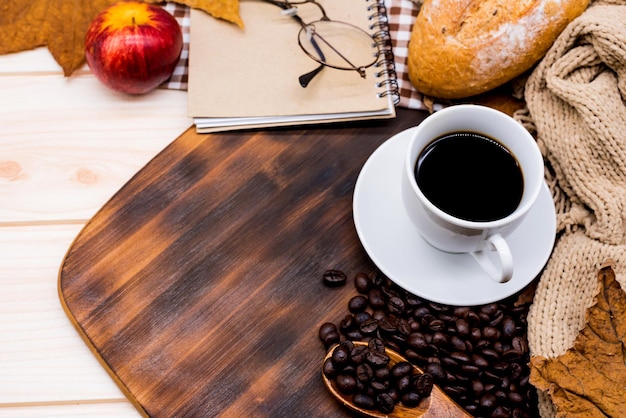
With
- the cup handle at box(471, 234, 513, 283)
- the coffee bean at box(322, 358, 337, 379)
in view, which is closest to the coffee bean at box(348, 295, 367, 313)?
the coffee bean at box(322, 358, 337, 379)

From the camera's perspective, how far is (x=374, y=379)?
1083mm

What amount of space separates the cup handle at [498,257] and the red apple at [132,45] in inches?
28.3

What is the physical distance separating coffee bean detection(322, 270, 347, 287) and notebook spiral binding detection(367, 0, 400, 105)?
0.37 metres

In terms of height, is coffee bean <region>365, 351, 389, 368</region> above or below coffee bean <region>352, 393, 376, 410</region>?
above

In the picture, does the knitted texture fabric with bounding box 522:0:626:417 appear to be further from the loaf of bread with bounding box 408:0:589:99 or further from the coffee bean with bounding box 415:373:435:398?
the coffee bean with bounding box 415:373:435:398

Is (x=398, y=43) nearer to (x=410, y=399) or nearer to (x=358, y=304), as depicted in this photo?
(x=358, y=304)

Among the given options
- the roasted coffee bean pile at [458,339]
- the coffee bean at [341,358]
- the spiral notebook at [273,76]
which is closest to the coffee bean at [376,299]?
the roasted coffee bean pile at [458,339]

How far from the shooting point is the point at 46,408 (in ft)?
3.76

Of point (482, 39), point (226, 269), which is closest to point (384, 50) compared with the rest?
point (482, 39)

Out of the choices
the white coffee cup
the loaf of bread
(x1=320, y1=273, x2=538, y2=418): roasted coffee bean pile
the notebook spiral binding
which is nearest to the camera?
the white coffee cup

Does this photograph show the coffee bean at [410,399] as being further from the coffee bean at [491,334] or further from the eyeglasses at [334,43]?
the eyeglasses at [334,43]

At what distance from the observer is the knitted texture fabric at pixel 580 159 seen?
3.70 feet

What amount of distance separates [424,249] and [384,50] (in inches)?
17.7

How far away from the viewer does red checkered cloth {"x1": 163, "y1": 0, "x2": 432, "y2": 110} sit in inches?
52.6
